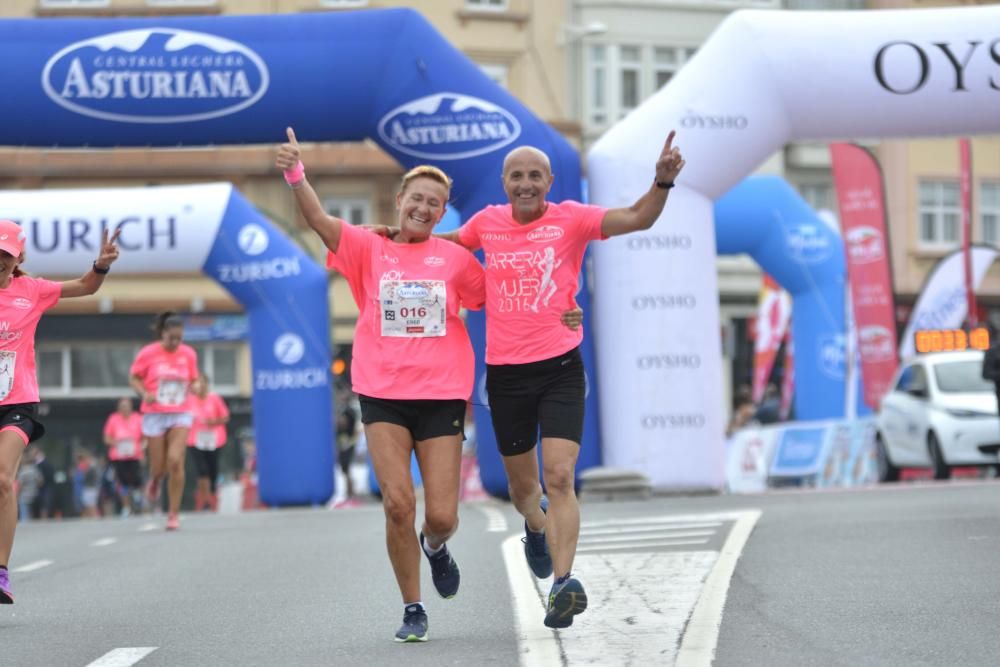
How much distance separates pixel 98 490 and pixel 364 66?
60.5 ft

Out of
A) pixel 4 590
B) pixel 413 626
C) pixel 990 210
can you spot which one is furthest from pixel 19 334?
pixel 990 210

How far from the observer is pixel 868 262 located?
2852cm

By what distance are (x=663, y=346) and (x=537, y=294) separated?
9.79 meters

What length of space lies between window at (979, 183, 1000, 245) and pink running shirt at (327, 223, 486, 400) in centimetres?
4394

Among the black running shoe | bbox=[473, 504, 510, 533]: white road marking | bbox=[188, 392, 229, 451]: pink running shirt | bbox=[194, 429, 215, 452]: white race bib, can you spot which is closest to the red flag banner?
bbox=[188, 392, 229, 451]: pink running shirt

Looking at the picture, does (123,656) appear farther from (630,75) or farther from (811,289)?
(630,75)

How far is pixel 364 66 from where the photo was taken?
683 inches

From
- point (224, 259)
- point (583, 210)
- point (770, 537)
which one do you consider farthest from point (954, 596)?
point (224, 259)

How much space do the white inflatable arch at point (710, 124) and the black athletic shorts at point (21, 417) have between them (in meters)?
8.69

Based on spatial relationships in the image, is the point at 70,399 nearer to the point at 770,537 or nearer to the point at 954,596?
the point at 770,537

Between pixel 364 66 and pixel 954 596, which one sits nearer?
pixel 954 596

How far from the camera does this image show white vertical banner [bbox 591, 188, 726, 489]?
58.5 feet

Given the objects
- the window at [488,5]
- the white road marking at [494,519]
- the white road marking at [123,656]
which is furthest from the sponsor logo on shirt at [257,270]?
the window at [488,5]

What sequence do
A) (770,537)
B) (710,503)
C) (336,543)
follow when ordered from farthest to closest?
(710,503) → (336,543) → (770,537)
